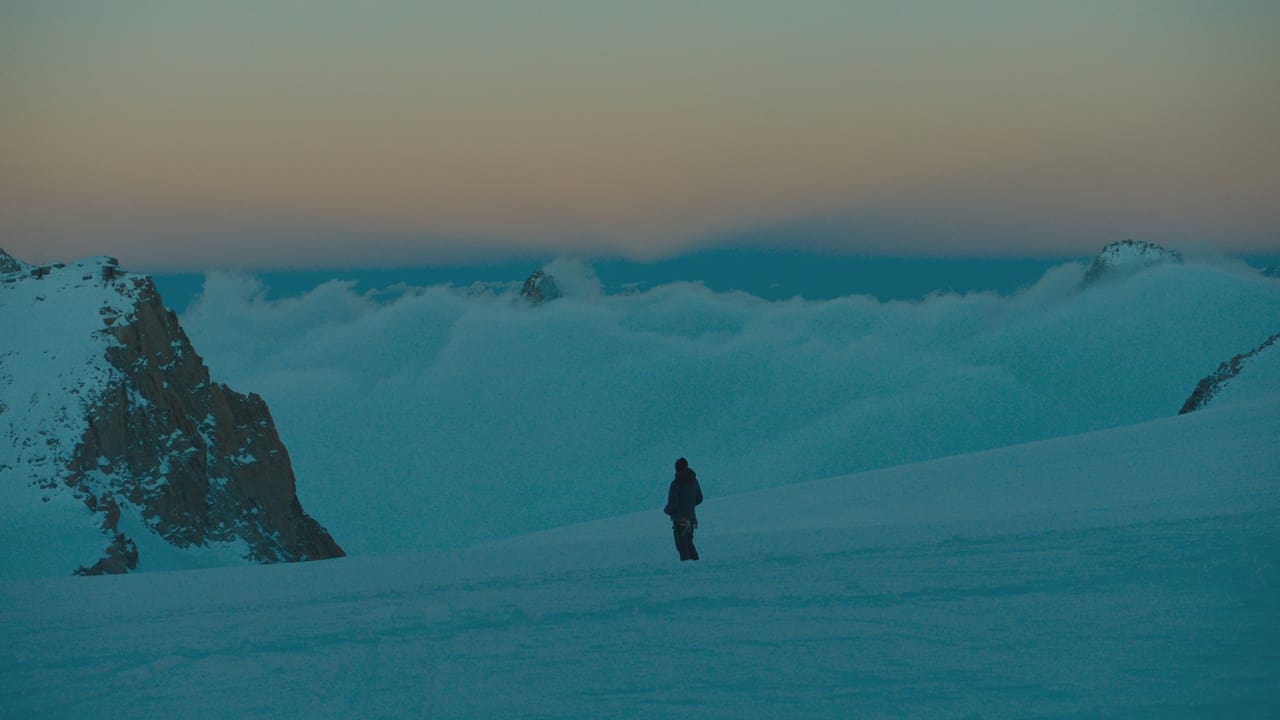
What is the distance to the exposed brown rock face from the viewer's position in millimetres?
44125

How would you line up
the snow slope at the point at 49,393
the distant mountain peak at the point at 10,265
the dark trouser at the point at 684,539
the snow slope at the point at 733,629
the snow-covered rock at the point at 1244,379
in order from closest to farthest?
the snow slope at the point at 733,629, the dark trouser at the point at 684,539, the snow slope at the point at 49,393, the distant mountain peak at the point at 10,265, the snow-covered rock at the point at 1244,379

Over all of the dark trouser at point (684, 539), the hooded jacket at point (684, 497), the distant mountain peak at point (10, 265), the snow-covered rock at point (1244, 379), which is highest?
the distant mountain peak at point (10, 265)

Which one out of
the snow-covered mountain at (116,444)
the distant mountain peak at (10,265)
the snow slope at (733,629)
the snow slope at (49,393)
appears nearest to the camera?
the snow slope at (733,629)

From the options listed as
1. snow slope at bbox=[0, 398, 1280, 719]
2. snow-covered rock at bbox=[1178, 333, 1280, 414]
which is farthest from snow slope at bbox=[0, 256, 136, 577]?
snow-covered rock at bbox=[1178, 333, 1280, 414]

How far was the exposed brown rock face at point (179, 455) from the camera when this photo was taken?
145ft

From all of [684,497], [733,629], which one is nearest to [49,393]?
[684,497]

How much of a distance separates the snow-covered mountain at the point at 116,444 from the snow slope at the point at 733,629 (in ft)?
74.6

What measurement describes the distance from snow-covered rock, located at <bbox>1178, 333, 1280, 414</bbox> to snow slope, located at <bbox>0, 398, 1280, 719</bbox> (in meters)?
39.5

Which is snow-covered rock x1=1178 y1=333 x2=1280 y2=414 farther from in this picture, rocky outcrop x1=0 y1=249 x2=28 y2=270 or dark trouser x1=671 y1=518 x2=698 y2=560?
rocky outcrop x1=0 y1=249 x2=28 y2=270

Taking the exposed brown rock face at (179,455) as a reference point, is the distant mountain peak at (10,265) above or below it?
above

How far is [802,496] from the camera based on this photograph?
31656 millimetres

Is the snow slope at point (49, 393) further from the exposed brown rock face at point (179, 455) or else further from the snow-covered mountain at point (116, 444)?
the exposed brown rock face at point (179, 455)

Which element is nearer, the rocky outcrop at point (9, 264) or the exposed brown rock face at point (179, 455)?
the exposed brown rock face at point (179, 455)

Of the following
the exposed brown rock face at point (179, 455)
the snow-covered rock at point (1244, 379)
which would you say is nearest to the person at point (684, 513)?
the exposed brown rock face at point (179, 455)
